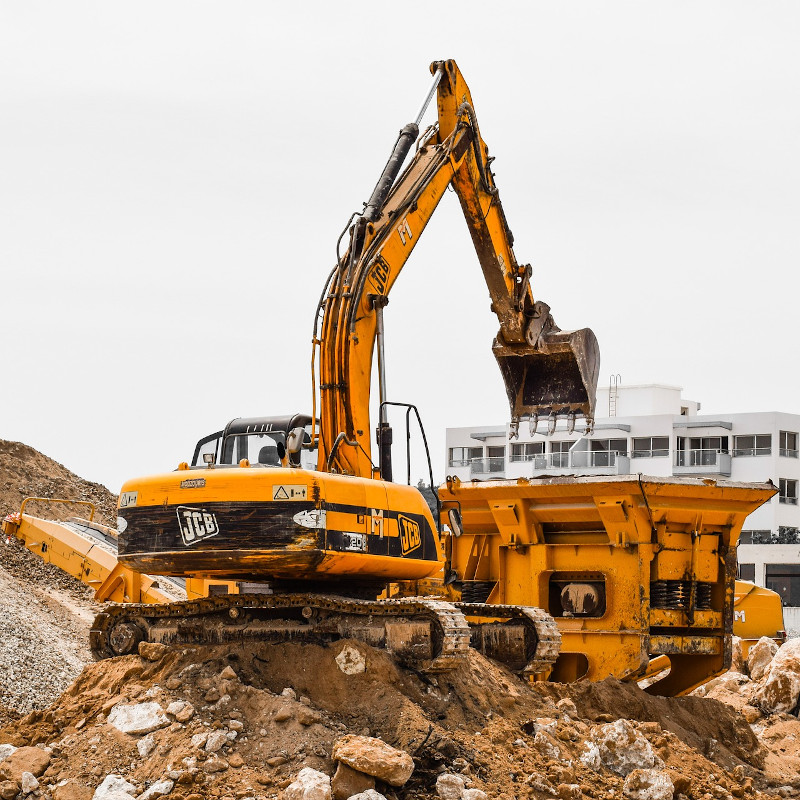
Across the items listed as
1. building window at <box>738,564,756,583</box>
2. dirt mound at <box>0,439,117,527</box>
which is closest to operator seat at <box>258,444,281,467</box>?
dirt mound at <box>0,439,117,527</box>

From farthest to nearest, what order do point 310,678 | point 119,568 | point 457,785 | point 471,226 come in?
point 119,568
point 471,226
point 310,678
point 457,785

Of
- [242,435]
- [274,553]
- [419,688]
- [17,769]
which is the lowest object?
[17,769]

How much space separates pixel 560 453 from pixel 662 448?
4.30 meters

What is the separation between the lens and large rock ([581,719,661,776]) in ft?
27.1

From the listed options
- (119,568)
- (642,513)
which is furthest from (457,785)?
(119,568)

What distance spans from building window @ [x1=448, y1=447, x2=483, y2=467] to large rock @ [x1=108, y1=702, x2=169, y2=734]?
49.3 metres

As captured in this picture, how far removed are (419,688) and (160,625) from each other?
7.21 ft

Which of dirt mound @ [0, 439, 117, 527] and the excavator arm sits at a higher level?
the excavator arm

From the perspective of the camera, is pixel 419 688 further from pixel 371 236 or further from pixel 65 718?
pixel 371 236

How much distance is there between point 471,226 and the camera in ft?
41.1

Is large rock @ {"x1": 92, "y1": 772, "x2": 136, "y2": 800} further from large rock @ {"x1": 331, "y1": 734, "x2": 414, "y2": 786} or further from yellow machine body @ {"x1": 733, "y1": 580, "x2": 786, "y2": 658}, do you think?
yellow machine body @ {"x1": 733, "y1": 580, "x2": 786, "y2": 658}

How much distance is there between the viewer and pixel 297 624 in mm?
8805

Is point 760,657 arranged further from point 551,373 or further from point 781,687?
point 551,373

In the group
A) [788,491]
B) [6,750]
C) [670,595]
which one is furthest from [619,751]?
[788,491]
